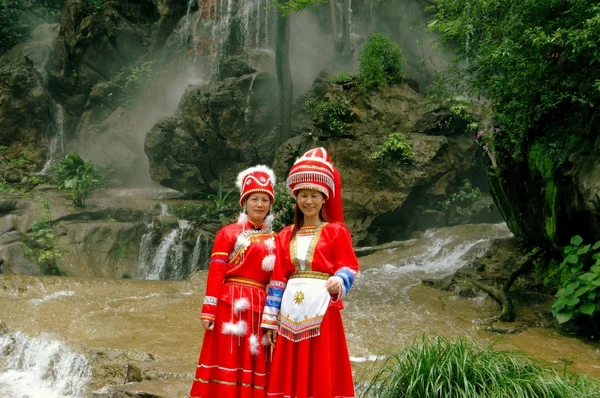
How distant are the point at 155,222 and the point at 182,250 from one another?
1.05 m

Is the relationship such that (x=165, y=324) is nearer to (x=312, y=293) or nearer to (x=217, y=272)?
(x=217, y=272)

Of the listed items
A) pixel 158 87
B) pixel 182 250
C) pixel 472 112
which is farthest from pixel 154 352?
pixel 158 87

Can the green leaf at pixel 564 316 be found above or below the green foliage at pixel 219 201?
below

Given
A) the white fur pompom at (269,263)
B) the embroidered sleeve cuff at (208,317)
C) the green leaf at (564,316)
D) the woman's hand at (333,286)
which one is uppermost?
the white fur pompom at (269,263)

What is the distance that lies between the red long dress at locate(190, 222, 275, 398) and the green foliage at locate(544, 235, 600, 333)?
4306 millimetres

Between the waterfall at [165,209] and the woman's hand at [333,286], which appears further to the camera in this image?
the waterfall at [165,209]

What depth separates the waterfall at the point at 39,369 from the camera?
5645mm

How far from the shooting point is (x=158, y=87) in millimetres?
19969

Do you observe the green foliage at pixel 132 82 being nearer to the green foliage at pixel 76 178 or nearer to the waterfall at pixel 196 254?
the green foliage at pixel 76 178

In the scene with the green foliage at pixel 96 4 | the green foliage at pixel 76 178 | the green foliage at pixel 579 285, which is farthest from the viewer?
the green foliage at pixel 96 4

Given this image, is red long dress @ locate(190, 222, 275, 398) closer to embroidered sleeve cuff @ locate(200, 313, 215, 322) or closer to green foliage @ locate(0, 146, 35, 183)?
embroidered sleeve cuff @ locate(200, 313, 215, 322)

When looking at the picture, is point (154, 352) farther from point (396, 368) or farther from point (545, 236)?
point (545, 236)

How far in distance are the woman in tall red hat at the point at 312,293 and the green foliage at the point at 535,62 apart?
3.80 m

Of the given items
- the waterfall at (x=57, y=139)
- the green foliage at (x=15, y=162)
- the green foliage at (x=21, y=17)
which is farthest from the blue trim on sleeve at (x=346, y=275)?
the green foliage at (x=21, y=17)
